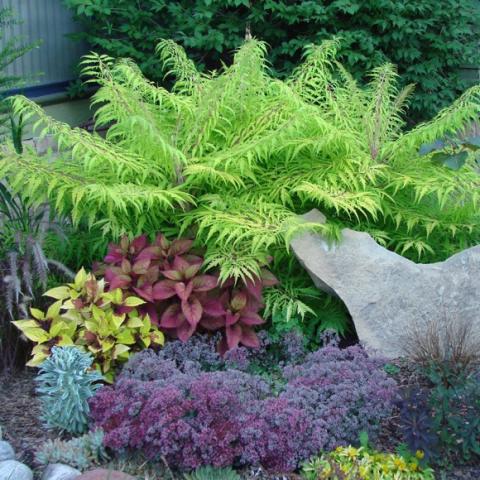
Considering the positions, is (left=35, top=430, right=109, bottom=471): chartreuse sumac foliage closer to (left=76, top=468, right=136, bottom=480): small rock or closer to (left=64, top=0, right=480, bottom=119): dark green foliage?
(left=76, top=468, right=136, bottom=480): small rock

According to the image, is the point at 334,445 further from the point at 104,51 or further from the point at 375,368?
the point at 104,51

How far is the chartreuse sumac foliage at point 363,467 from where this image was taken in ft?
11.4

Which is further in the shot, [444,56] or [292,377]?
[444,56]

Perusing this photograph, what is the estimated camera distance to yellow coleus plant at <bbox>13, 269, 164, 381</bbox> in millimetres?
4148

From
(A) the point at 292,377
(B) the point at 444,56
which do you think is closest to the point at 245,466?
(A) the point at 292,377

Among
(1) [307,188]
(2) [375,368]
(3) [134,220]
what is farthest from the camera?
(3) [134,220]

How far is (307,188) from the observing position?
15.0 ft

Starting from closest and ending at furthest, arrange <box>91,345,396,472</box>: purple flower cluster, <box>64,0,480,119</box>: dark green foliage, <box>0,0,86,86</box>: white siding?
<box>91,345,396,472</box>: purple flower cluster → <box>64,0,480,119</box>: dark green foliage → <box>0,0,86,86</box>: white siding

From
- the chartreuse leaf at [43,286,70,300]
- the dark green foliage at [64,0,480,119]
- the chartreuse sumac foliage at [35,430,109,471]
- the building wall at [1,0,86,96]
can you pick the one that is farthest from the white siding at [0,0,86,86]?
the chartreuse sumac foliage at [35,430,109,471]

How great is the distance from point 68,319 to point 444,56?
475 centimetres

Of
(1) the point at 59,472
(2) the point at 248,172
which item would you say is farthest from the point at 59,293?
(2) the point at 248,172

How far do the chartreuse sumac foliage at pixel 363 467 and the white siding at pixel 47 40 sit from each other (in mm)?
4666

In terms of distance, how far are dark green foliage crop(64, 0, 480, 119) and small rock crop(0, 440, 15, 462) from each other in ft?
14.5

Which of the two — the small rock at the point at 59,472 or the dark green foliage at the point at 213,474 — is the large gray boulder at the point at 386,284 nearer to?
the dark green foliage at the point at 213,474
